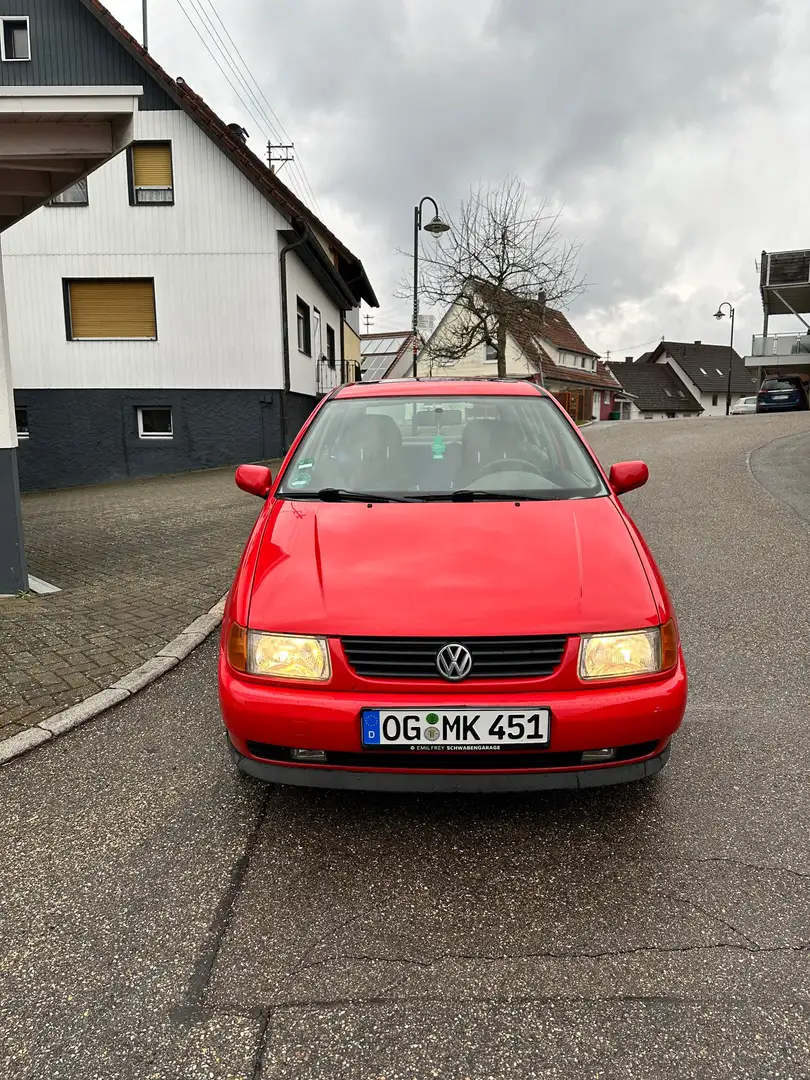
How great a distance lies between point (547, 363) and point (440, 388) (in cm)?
4252

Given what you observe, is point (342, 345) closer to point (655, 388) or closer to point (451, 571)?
point (451, 571)

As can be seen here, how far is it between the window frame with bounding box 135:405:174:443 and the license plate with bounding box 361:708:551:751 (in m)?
16.2

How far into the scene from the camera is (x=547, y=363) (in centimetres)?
4462

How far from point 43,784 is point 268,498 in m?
1.56

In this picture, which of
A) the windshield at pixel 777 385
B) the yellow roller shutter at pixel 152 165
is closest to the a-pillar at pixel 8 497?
the yellow roller shutter at pixel 152 165

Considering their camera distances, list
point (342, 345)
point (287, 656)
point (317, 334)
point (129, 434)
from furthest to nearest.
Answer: point (342, 345) → point (317, 334) → point (129, 434) → point (287, 656)

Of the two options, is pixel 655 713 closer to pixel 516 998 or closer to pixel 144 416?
pixel 516 998

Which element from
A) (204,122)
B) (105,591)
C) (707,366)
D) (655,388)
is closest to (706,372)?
(707,366)

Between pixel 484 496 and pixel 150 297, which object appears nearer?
pixel 484 496

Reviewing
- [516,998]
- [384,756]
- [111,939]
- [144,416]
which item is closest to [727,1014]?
[516,998]

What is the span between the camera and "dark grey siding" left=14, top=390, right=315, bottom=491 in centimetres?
1719

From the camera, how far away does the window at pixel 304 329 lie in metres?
19.1

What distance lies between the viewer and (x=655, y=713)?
2.39 metres

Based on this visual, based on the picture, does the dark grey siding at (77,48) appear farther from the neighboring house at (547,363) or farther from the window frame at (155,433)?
the neighboring house at (547,363)
